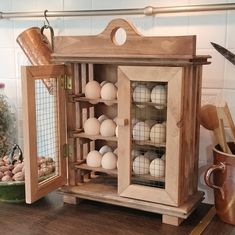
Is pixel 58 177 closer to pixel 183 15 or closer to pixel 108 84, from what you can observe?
pixel 108 84

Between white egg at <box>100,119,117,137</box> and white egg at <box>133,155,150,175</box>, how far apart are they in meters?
0.11

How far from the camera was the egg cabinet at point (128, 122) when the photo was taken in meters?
0.88

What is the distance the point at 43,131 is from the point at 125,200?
1.34 ft

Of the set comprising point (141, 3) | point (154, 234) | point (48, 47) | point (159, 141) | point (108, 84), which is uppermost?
point (141, 3)

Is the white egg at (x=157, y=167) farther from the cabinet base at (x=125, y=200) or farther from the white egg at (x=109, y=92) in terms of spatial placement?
the white egg at (x=109, y=92)

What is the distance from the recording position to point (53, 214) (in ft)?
3.26

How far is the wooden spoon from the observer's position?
3.01 ft

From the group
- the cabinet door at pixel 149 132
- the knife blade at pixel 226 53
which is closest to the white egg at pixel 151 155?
the cabinet door at pixel 149 132

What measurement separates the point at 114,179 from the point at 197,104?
0.35m

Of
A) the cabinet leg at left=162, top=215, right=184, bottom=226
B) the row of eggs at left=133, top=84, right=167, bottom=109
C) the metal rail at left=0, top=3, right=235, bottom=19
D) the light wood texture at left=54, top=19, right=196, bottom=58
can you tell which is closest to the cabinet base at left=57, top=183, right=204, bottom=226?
the cabinet leg at left=162, top=215, right=184, bottom=226

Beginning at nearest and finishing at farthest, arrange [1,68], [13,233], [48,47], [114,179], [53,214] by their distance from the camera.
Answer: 1. [13,233]
2. [53,214]
3. [114,179]
4. [48,47]
5. [1,68]

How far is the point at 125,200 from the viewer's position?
959 mm

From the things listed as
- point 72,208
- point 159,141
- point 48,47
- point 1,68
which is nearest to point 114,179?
point 72,208

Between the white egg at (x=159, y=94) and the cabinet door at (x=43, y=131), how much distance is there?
27cm
